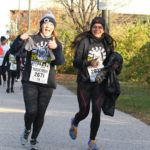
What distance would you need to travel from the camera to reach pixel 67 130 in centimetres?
829

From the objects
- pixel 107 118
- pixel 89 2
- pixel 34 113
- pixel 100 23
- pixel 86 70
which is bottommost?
pixel 107 118

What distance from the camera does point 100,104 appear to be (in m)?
6.71

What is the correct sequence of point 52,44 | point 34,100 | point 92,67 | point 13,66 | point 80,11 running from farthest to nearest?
1. point 80,11
2. point 13,66
3. point 92,67
4. point 34,100
5. point 52,44

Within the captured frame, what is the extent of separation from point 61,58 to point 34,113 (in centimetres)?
79

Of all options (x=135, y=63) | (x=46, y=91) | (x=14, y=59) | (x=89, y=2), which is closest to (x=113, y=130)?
(x=46, y=91)

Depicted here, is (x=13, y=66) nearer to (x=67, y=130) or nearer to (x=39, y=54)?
(x=67, y=130)

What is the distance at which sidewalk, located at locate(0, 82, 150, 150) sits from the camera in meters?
6.96

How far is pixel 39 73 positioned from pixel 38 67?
13 cm

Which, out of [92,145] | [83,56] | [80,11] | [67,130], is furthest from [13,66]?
[80,11]

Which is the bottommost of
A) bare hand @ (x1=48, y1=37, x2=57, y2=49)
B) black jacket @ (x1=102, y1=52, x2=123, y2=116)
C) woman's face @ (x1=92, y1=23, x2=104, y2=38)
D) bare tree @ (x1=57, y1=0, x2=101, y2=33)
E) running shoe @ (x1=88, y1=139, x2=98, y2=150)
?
running shoe @ (x1=88, y1=139, x2=98, y2=150)

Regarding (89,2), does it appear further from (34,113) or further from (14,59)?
(34,113)

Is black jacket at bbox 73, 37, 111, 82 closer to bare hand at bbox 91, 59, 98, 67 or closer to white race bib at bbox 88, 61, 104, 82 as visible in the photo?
white race bib at bbox 88, 61, 104, 82

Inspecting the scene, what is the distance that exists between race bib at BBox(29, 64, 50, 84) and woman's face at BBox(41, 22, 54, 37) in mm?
421

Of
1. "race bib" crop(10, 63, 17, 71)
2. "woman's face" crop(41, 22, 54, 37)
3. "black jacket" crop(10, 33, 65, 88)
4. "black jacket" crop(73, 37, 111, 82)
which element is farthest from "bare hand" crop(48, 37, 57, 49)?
"race bib" crop(10, 63, 17, 71)
